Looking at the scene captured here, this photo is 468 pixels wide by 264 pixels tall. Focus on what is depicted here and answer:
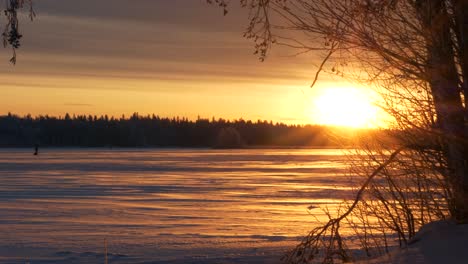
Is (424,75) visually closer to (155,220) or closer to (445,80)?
(445,80)

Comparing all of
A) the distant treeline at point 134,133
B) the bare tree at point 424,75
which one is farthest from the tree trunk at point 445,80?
the distant treeline at point 134,133

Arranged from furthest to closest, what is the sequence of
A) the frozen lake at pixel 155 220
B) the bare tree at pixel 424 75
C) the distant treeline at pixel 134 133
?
the distant treeline at pixel 134 133 → the frozen lake at pixel 155 220 → the bare tree at pixel 424 75

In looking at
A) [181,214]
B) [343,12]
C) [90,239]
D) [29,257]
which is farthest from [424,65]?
[181,214]

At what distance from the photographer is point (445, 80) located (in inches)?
302

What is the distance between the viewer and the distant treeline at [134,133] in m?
144

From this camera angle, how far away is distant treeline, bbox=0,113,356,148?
144000mm

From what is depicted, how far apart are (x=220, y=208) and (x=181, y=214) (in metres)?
1.83

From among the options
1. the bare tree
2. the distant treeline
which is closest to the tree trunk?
the bare tree

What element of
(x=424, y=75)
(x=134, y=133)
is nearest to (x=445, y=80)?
(x=424, y=75)

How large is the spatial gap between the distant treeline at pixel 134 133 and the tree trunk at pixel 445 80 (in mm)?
124816

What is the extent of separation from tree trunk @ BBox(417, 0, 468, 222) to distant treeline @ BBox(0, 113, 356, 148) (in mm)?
124816

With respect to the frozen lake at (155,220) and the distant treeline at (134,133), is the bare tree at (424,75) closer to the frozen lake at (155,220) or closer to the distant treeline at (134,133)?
the frozen lake at (155,220)

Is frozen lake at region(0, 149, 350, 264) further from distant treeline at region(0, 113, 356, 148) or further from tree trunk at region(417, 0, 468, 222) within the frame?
distant treeline at region(0, 113, 356, 148)

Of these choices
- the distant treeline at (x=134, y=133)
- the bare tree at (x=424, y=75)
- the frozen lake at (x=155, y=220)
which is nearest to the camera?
the bare tree at (x=424, y=75)
